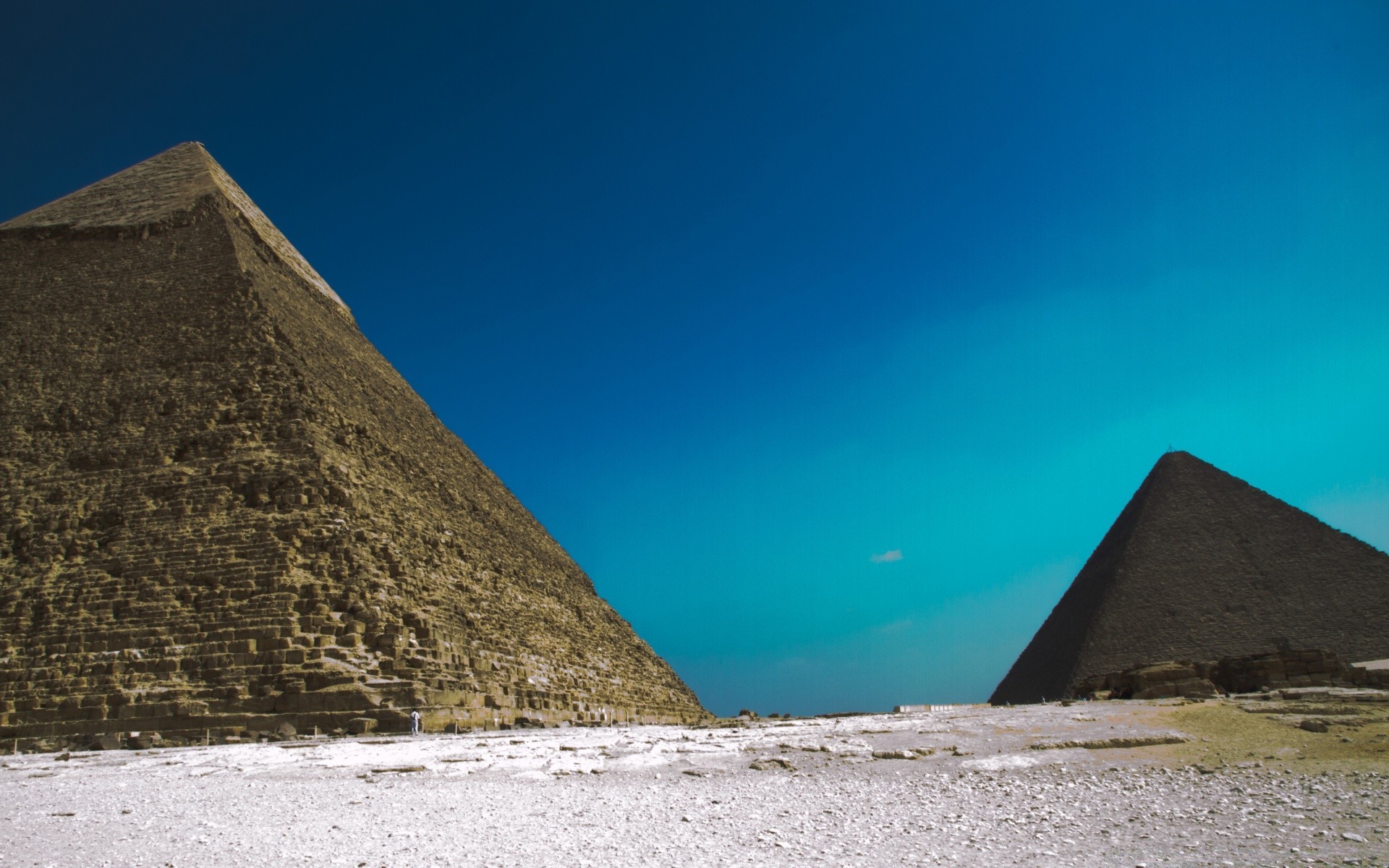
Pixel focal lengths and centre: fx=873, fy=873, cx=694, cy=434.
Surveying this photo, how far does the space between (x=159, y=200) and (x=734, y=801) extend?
26.5m

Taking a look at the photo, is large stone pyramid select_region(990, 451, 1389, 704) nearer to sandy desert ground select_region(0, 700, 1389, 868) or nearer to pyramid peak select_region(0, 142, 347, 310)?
sandy desert ground select_region(0, 700, 1389, 868)

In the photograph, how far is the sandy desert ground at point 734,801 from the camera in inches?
165

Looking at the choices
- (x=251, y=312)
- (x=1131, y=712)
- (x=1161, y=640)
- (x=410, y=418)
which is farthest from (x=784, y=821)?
(x=1161, y=640)

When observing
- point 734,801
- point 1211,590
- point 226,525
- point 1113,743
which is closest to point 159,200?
point 226,525

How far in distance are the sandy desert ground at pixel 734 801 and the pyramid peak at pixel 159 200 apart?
64.2 ft

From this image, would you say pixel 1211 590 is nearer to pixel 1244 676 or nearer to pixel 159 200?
pixel 1244 676

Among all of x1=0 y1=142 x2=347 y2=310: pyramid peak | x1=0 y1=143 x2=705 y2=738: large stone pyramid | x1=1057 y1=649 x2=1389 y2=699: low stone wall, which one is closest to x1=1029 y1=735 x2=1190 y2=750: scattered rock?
x1=0 y1=143 x2=705 y2=738: large stone pyramid

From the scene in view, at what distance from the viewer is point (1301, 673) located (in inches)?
740

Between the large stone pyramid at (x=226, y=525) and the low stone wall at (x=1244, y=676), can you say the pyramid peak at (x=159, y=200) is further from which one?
the low stone wall at (x=1244, y=676)

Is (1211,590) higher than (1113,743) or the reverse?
higher

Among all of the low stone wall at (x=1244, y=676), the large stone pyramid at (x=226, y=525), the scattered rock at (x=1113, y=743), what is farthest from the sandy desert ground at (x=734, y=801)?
the low stone wall at (x=1244, y=676)

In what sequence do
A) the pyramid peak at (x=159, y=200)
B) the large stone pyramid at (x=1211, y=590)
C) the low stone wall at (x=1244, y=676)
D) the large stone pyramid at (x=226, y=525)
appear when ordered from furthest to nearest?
the large stone pyramid at (x=1211, y=590), the pyramid peak at (x=159, y=200), the low stone wall at (x=1244, y=676), the large stone pyramid at (x=226, y=525)

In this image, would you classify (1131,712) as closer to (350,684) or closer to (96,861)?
(350,684)

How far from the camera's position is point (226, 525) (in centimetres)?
1347
